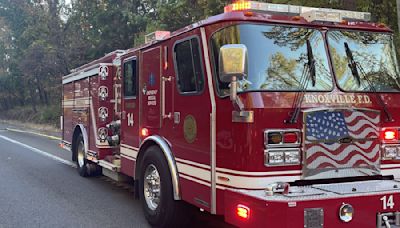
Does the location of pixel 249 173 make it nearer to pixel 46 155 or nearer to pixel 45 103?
pixel 46 155

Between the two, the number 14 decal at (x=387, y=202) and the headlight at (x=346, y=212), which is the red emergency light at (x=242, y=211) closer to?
the headlight at (x=346, y=212)

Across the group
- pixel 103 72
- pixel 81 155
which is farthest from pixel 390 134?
pixel 81 155

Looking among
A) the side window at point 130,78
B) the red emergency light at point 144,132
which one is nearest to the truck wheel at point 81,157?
the side window at point 130,78

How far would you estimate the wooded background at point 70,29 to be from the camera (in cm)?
1733

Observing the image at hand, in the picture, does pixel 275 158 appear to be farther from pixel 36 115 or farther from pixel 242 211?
pixel 36 115

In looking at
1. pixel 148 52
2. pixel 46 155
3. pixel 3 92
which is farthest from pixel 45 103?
pixel 148 52

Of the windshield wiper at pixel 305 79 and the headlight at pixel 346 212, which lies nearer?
the headlight at pixel 346 212

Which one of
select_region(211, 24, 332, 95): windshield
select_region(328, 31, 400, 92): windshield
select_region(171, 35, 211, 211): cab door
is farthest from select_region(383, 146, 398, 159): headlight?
select_region(171, 35, 211, 211): cab door

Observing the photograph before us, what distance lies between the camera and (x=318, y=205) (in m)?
4.10

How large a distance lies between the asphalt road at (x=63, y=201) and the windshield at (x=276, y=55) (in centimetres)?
248

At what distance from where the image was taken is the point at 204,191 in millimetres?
5047

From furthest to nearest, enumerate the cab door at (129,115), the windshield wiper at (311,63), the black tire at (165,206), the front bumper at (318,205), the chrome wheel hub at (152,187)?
Answer: the cab door at (129,115) → the chrome wheel hub at (152,187) → the black tire at (165,206) → the windshield wiper at (311,63) → the front bumper at (318,205)

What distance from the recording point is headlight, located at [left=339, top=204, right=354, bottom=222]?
13.7 feet

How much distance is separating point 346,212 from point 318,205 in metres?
0.31
